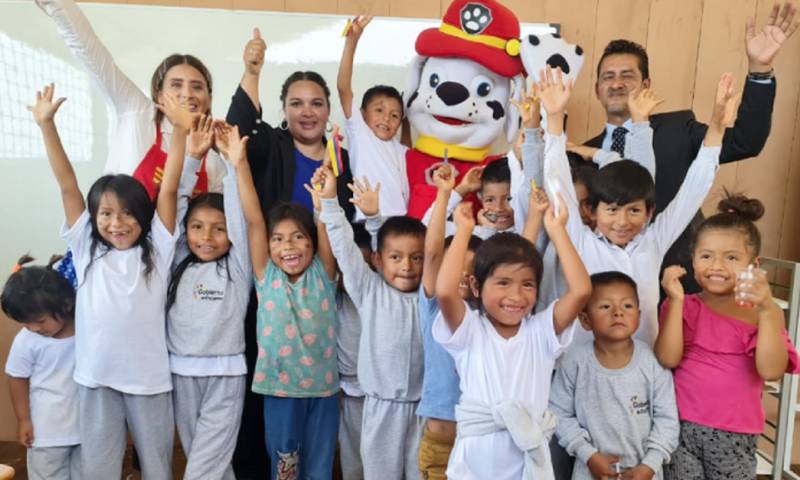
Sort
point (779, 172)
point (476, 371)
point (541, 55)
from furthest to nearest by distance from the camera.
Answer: point (779, 172) < point (541, 55) < point (476, 371)

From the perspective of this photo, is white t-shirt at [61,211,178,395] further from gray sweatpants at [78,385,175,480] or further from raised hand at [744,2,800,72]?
raised hand at [744,2,800,72]

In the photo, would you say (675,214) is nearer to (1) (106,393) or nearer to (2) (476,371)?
(2) (476,371)

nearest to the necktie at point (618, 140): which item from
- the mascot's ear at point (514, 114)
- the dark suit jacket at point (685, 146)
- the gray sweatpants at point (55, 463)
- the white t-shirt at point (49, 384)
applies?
the dark suit jacket at point (685, 146)

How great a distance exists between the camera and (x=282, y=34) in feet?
7.40

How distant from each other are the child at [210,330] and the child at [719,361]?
110cm

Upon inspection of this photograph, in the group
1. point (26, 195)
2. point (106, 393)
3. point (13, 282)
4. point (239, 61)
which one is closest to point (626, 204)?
point (106, 393)

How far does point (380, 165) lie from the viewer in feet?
6.16

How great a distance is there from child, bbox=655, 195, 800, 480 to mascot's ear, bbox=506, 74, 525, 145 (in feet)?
2.47

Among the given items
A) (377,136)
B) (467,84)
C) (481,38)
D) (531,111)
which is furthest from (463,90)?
(531,111)

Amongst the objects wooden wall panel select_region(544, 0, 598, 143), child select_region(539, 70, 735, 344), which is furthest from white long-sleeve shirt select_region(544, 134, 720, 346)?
wooden wall panel select_region(544, 0, 598, 143)

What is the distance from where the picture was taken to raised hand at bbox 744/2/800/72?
61.7 inches

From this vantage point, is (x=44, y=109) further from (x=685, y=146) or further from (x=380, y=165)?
(x=685, y=146)

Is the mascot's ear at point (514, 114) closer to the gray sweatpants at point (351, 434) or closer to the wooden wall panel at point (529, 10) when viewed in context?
the wooden wall panel at point (529, 10)

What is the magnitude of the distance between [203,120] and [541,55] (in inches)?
41.1
